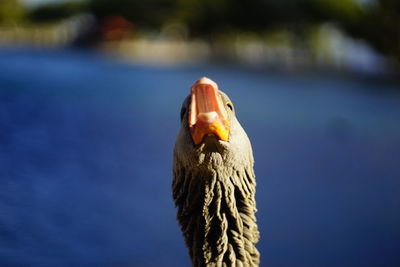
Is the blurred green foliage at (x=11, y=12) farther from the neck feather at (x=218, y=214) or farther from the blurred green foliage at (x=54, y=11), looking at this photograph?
the neck feather at (x=218, y=214)

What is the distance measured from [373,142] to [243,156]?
727 cm

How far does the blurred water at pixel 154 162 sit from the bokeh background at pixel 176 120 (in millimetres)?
22

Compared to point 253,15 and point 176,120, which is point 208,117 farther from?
point 253,15

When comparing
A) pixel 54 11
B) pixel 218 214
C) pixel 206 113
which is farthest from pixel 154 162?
pixel 206 113

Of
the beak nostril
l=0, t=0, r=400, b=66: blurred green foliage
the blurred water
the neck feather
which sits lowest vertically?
the neck feather

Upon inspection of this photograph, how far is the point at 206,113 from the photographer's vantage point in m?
1.48

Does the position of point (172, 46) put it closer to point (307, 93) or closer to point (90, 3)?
point (90, 3)

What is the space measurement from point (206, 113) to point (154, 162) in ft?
16.7

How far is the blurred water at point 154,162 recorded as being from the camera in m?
4.80

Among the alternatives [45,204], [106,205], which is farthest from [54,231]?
[106,205]

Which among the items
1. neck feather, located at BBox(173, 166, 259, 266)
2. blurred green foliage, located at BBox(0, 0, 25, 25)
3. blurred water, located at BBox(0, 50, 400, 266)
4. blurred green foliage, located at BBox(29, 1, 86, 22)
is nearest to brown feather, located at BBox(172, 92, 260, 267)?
neck feather, located at BBox(173, 166, 259, 266)

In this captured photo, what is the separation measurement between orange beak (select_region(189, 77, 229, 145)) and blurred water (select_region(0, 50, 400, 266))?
2971mm

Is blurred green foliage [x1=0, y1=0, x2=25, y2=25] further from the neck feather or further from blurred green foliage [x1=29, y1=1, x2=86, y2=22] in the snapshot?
the neck feather

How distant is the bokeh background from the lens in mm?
5066
